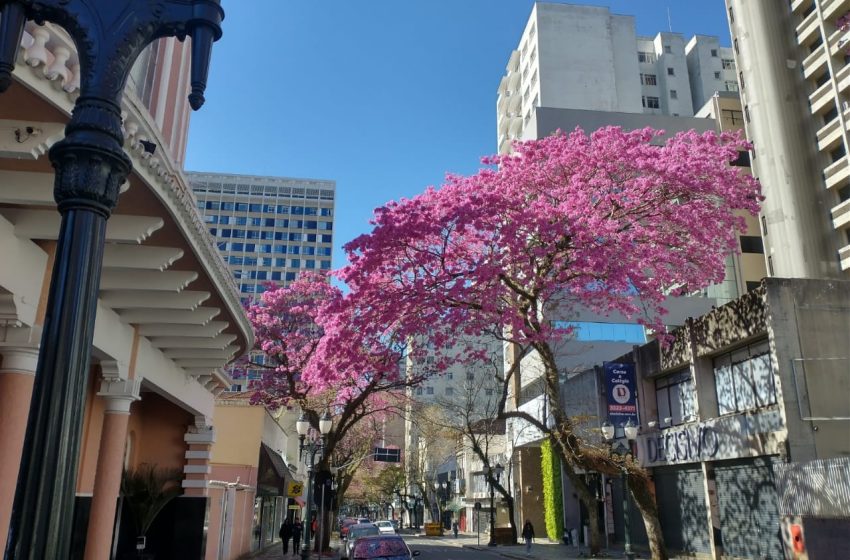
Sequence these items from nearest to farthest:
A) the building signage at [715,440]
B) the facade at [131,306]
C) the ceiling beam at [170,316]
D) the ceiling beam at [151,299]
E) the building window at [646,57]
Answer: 1. the facade at [131,306]
2. the ceiling beam at [151,299]
3. the ceiling beam at [170,316]
4. the building signage at [715,440]
5. the building window at [646,57]

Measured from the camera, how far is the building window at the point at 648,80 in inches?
2665

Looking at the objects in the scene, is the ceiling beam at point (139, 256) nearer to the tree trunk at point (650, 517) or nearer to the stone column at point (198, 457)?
the stone column at point (198, 457)

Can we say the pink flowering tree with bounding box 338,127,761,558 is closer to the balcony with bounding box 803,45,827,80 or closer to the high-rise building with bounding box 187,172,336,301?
the balcony with bounding box 803,45,827,80

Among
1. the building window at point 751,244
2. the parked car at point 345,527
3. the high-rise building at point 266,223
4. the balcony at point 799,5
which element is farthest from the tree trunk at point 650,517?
the high-rise building at point 266,223

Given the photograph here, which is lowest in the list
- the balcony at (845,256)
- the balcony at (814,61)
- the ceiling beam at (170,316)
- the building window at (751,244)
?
the ceiling beam at (170,316)

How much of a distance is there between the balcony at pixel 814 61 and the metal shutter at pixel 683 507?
2973cm

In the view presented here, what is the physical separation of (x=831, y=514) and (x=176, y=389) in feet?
48.1

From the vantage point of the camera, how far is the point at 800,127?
4341 centimetres

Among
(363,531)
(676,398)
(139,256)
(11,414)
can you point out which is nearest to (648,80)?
(676,398)

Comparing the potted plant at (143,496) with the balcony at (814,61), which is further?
the balcony at (814,61)

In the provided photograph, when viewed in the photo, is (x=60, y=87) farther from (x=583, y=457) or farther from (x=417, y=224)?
(x=583, y=457)

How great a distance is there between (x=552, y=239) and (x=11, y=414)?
11.9m

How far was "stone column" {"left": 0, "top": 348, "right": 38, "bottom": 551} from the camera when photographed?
296 inches

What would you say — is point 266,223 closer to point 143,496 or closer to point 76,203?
point 143,496
